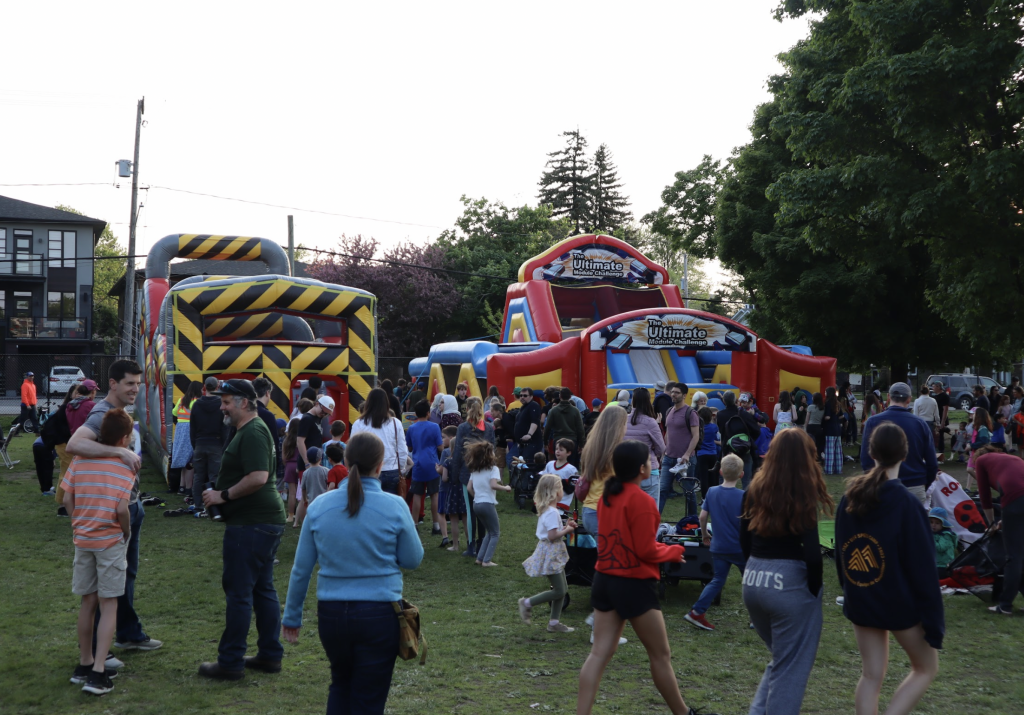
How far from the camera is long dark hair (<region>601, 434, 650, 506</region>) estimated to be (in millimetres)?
4719

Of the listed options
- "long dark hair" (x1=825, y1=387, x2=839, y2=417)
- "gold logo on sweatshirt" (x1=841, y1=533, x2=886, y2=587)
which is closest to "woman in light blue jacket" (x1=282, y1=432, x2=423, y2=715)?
"gold logo on sweatshirt" (x1=841, y1=533, x2=886, y2=587)

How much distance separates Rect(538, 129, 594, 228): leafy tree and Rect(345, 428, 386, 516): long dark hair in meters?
59.1

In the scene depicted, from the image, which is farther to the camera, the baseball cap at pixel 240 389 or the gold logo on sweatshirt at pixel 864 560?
the baseball cap at pixel 240 389

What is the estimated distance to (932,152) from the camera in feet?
51.8

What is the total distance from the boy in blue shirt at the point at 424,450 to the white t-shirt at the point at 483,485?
1.30 m

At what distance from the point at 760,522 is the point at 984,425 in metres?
7.97

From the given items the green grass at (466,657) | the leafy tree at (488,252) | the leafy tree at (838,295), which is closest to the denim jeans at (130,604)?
the green grass at (466,657)

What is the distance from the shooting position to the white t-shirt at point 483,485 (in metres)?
8.66

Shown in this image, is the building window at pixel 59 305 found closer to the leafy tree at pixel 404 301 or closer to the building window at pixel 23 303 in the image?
the building window at pixel 23 303

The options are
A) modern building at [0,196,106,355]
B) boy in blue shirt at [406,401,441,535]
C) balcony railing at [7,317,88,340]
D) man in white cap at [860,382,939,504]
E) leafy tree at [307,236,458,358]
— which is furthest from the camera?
modern building at [0,196,106,355]

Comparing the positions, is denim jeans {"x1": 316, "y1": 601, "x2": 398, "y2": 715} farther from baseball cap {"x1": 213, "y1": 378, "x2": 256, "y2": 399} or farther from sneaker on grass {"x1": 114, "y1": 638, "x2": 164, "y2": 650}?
sneaker on grass {"x1": 114, "y1": 638, "x2": 164, "y2": 650}

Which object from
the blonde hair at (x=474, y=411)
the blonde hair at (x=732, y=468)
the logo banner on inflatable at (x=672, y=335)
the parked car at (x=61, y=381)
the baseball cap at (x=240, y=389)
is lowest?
the blonde hair at (x=732, y=468)

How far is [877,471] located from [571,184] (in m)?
59.6

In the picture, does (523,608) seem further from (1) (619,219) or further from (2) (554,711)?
(1) (619,219)
